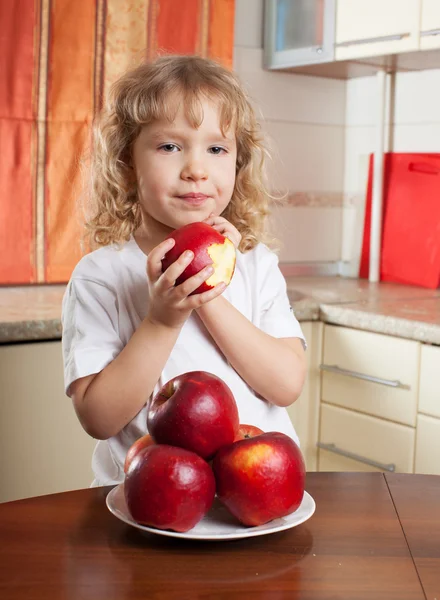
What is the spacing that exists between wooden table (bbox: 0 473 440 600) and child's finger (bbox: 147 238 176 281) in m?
0.24

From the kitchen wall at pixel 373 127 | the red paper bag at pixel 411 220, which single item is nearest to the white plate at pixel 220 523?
the red paper bag at pixel 411 220

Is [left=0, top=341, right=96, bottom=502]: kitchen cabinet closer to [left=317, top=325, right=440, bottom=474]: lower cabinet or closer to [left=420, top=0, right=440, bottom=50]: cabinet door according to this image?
[left=317, top=325, right=440, bottom=474]: lower cabinet

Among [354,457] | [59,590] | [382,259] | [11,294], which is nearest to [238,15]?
[382,259]

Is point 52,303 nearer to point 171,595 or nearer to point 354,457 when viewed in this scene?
point 354,457

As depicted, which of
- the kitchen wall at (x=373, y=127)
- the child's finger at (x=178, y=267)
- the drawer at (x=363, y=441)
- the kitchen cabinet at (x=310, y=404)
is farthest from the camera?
the kitchen wall at (x=373, y=127)

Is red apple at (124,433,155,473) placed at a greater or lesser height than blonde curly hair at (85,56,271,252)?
lesser

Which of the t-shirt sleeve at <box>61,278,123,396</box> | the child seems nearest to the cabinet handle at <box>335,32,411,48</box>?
the child

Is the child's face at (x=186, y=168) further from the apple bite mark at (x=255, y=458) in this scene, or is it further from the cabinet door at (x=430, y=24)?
the cabinet door at (x=430, y=24)

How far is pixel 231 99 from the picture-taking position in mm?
1196

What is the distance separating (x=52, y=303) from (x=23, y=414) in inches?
12.6

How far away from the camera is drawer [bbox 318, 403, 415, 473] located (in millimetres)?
1992

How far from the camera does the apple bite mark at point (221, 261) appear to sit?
922 millimetres

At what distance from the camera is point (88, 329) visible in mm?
1147

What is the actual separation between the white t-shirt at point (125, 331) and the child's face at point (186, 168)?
12cm
